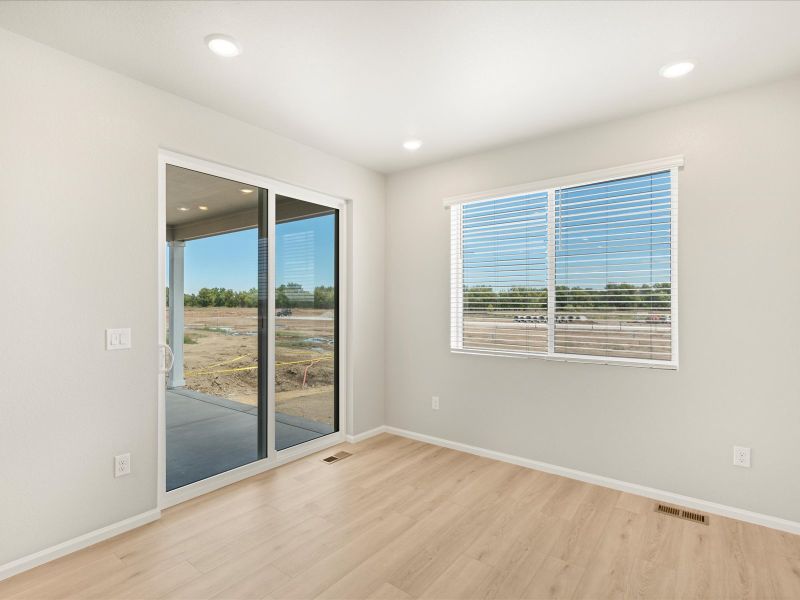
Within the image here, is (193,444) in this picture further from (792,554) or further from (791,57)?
(791,57)

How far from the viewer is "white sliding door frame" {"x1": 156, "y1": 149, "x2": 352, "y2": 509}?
2.77 metres

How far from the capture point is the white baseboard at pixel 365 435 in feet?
13.4

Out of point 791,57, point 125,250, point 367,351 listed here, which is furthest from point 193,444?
point 791,57

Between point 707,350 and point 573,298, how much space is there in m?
0.92

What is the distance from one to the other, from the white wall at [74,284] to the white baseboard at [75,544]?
0.03 m

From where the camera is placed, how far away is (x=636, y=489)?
3002mm

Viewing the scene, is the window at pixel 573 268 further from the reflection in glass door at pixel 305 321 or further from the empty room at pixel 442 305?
the reflection in glass door at pixel 305 321

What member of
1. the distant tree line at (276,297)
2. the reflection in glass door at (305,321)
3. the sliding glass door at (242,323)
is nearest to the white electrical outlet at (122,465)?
the sliding glass door at (242,323)

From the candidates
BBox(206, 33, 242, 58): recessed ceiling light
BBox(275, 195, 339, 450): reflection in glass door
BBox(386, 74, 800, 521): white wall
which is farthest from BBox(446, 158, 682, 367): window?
BBox(206, 33, 242, 58): recessed ceiling light

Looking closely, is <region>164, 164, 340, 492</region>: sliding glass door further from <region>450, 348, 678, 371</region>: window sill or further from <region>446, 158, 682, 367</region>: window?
<region>450, 348, 678, 371</region>: window sill

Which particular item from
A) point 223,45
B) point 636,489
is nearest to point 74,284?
point 223,45

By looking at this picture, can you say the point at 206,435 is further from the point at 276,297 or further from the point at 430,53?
the point at 430,53

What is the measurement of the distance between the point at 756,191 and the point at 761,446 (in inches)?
61.6

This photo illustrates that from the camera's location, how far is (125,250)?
254 cm
